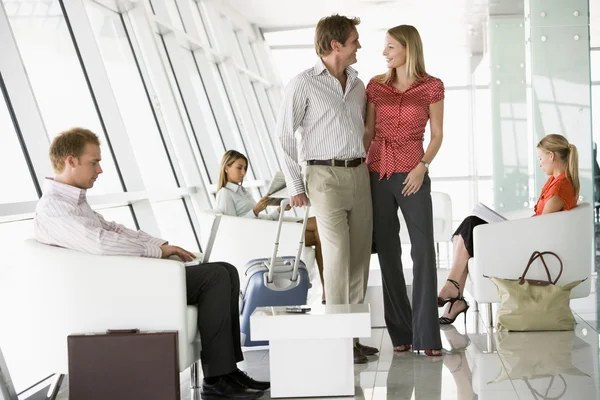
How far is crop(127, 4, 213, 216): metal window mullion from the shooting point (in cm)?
716

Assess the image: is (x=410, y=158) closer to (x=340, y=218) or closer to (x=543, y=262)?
(x=340, y=218)

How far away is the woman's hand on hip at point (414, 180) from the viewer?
169 inches

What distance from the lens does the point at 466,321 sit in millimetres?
5523

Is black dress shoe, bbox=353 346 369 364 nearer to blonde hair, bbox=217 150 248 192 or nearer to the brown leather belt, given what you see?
the brown leather belt

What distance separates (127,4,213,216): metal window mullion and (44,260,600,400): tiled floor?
119 inches

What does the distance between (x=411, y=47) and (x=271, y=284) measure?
4.57ft

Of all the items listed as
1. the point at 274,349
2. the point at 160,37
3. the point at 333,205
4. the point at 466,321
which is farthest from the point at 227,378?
the point at 160,37

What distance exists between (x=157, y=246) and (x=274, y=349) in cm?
64

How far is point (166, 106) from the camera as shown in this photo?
7.36 m

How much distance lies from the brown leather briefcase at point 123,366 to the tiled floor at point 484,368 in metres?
0.42

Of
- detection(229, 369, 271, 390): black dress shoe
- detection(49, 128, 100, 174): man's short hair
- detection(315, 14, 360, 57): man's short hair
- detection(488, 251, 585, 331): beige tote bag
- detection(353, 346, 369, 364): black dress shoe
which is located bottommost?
detection(488, 251, 585, 331): beige tote bag

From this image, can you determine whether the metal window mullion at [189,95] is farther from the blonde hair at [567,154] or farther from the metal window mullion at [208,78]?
the blonde hair at [567,154]

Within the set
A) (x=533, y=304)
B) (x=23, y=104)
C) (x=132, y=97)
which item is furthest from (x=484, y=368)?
(x=132, y=97)

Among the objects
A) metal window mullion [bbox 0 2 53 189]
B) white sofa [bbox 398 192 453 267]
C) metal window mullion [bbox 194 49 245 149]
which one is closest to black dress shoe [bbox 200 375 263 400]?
metal window mullion [bbox 0 2 53 189]
